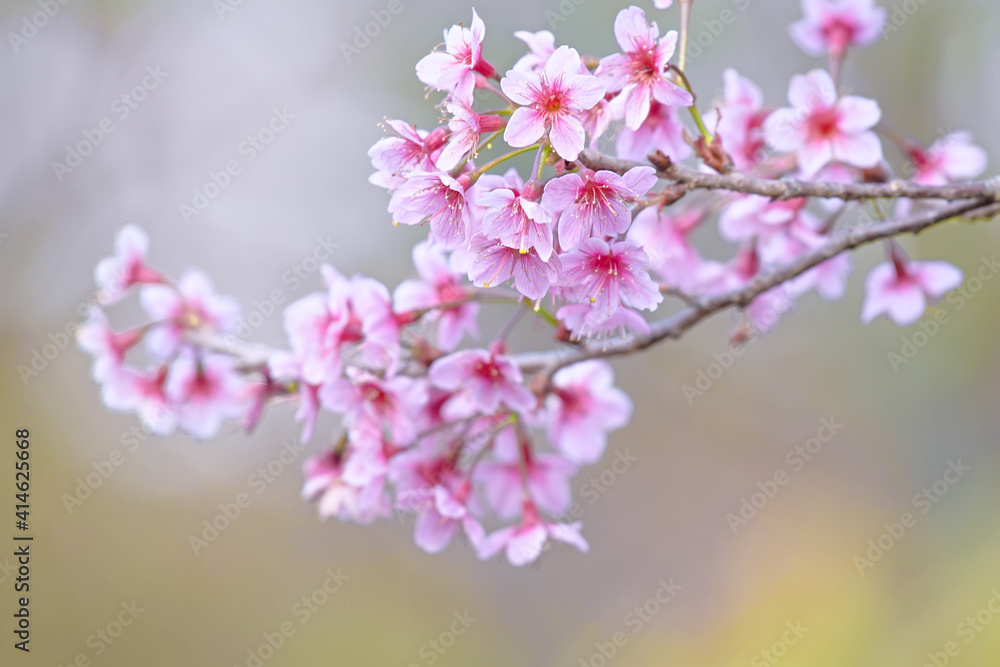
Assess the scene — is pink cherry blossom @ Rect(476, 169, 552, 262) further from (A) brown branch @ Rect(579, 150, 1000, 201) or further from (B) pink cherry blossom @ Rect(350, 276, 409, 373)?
(B) pink cherry blossom @ Rect(350, 276, 409, 373)

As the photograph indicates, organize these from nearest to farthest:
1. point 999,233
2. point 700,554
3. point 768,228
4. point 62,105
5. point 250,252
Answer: point 768,228
point 999,233
point 62,105
point 700,554
point 250,252

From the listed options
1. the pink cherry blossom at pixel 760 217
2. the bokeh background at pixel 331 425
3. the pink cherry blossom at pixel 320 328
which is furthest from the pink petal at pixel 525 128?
the bokeh background at pixel 331 425

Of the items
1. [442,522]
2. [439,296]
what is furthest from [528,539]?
[439,296]

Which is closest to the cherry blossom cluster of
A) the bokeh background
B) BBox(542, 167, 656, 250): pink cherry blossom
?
BBox(542, 167, 656, 250): pink cherry blossom

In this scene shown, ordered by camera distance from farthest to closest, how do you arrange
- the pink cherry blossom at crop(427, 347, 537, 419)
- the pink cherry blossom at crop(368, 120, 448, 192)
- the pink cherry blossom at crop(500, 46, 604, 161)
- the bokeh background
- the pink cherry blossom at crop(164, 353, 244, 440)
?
the bokeh background
the pink cherry blossom at crop(164, 353, 244, 440)
the pink cherry blossom at crop(427, 347, 537, 419)
the pink cherry blossom at crop(368, 120, 448, 192)
the pink cherry blossom at crop(500, 46, 604, 161)

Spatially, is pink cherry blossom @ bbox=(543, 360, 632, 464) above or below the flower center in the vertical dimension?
below

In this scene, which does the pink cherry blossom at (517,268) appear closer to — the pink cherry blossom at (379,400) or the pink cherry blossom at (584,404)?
the pink cherry blossom at (379,400)

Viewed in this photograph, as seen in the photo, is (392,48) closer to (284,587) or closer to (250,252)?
(250,252)

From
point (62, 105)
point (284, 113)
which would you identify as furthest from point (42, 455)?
point (284, 113)
